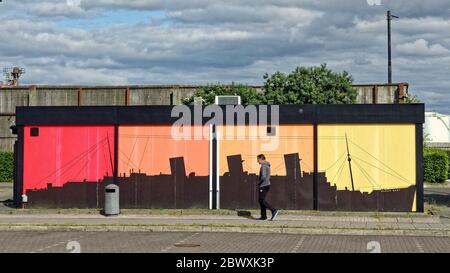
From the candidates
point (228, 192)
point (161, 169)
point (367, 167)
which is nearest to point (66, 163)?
point (161, 169)

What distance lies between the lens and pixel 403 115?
21.9 metres

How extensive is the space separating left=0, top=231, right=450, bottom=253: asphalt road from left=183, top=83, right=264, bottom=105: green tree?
902 inches

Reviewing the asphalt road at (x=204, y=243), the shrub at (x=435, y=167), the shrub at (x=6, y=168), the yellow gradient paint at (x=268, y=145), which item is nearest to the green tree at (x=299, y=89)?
the shrub at (x=435, y=167)

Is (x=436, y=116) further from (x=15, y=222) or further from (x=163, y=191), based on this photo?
(x=15, y=222)

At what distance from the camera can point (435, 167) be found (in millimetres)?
39719

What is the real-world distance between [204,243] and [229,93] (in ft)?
85.5

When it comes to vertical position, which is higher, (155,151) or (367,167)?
(155,151)

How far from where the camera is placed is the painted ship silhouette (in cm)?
2217

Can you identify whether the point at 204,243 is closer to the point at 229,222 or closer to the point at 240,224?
the point at 240,224

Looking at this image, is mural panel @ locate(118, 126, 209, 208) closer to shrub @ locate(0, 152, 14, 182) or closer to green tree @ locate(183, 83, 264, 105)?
green tree @ locate(183, 83, 264, 105)

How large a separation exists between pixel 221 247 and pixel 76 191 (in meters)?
9.27

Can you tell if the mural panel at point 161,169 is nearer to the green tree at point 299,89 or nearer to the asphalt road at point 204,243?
the asphalt road at point 204,243
